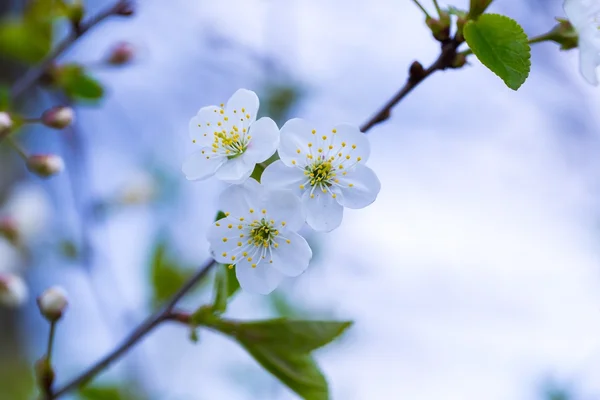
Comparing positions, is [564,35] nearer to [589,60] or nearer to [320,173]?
[589,60]

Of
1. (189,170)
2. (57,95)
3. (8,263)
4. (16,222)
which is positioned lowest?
(8,263)

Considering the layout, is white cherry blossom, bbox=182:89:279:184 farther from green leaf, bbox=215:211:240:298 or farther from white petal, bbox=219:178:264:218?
green leaf, bbox=215:211:240:298

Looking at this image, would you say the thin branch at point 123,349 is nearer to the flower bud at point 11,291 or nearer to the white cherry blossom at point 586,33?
the flower bud at point 11,291

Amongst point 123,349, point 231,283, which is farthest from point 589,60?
point 123,349

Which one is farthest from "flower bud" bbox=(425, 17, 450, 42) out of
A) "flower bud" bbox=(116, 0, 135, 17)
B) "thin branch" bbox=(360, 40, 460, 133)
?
"flower bud" bbox=(116, 0, 135, 17)

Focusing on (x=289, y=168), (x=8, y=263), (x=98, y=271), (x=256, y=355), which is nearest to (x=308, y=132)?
(x=289, y=168)

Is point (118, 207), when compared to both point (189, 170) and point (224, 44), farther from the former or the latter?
point (189, 170)
